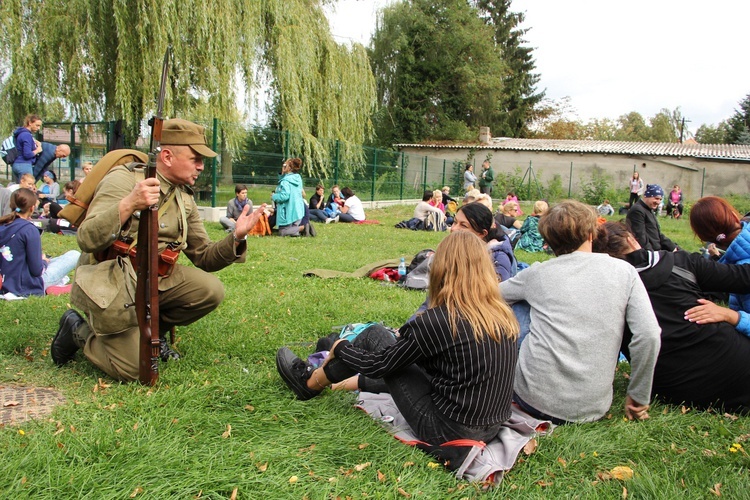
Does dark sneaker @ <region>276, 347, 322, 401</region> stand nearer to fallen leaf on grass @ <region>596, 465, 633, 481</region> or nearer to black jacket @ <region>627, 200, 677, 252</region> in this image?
fallen leaf on grass @ <region>596, 465, 633, 481</region>

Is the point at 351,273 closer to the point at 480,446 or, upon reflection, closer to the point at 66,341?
the point at 66,341

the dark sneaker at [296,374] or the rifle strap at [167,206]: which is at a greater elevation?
the rifle strap at [167,206]

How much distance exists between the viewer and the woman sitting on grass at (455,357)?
114 inches

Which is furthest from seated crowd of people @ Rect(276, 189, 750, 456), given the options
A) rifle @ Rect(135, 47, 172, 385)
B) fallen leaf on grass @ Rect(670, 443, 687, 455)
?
rifle @ Rect(135, 47, 172, 385)

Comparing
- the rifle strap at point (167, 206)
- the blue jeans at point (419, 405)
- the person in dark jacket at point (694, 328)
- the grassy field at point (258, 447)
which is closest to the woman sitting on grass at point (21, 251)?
the grassy field at point (258, 447)

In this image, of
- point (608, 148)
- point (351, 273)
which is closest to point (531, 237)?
point (351, 273)

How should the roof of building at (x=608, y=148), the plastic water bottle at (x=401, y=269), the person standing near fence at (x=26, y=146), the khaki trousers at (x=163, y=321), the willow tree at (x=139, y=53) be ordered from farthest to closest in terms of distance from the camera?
the roof of building at (x=608, y=148) < the willow tree at (x=139, y=53) < the person standing near fence at (x=26, y=146) < the plastic water bottle at (x=401, y=269) < the khaki trousers at (x=163, y=321)

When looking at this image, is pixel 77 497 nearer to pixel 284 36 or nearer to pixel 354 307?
pixel 354 307

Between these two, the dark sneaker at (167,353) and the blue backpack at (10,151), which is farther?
the blue backpack at (10,151)

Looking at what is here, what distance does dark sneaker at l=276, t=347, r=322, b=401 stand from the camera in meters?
3.62

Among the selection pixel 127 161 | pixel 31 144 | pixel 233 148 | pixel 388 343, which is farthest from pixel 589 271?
pixel 233 148

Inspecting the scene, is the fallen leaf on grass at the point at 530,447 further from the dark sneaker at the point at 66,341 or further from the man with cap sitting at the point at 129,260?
the dark sneaker at the point at 66,341

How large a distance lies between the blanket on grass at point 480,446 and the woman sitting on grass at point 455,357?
0.17 ft

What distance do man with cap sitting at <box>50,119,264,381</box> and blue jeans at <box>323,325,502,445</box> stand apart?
1.22 meters
